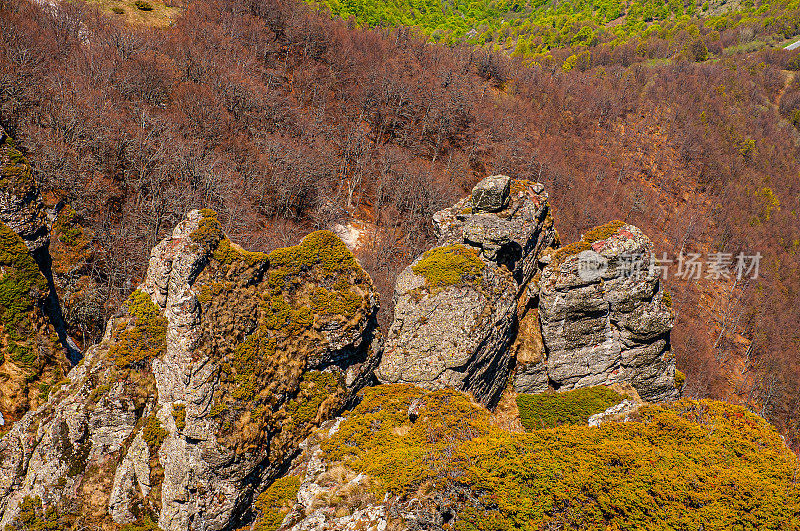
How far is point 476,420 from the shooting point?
12320 millimetres

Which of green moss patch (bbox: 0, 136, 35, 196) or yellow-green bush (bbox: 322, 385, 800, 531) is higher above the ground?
green moss patch (bbox: 0, 136, 35, 196)

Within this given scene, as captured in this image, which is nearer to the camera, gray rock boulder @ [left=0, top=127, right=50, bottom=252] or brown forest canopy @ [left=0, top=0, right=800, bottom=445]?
gray rock boulder @ [left=0, top=127, right=50, bottom=252]

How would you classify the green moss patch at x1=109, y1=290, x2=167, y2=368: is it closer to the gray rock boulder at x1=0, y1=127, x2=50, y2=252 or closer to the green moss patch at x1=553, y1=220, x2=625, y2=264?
the gray rock boulder at x1=0, y1=127, x2=50, y2=252

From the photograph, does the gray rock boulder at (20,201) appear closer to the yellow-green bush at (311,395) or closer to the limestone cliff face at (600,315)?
the yellow-green bush at (311,395)

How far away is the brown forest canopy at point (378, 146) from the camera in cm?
3067

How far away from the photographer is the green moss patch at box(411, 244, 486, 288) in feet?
55.8

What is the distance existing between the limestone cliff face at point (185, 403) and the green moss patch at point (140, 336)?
0.08ft

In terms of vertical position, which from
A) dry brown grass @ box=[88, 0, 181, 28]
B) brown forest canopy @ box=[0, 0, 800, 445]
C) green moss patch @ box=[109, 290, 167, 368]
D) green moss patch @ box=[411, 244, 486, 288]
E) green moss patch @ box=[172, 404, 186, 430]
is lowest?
brown forest canopy @ box=[0, 0, 800, 445]

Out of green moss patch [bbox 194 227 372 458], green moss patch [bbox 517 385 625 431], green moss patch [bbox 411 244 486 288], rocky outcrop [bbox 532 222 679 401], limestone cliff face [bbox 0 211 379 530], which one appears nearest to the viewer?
limestone cliff face [bbox 0 211 379 530]

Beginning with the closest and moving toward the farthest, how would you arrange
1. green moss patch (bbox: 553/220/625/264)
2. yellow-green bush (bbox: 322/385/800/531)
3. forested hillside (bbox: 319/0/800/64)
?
yellow-green bush (bbox: 322/385/800/531)
green moss patch (bbox: 553/220/625/264)
forested hillside (bbox: 319/0/800/64)

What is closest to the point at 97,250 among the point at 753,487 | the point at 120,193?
the point at 120,193

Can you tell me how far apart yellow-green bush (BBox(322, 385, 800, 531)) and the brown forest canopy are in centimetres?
2161

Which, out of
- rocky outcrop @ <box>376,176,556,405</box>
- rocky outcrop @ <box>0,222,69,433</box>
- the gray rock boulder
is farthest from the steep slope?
the gray rock boulder

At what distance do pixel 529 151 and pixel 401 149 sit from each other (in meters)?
20.2
